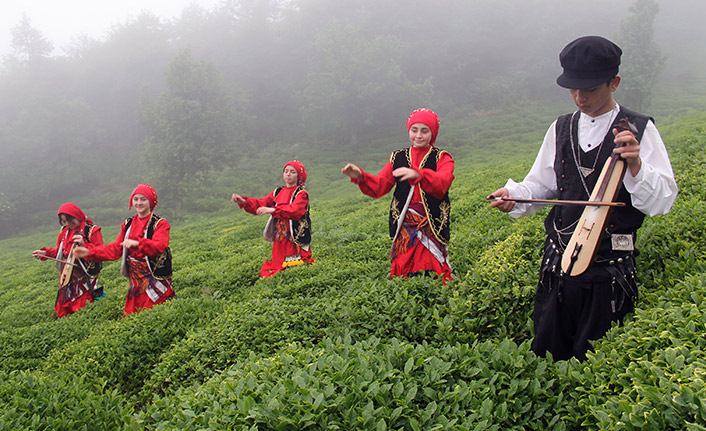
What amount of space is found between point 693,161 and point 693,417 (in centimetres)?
714

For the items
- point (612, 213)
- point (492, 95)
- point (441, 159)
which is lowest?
point (612, 213)

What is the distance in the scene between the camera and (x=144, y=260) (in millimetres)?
6898

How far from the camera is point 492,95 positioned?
48.2 m

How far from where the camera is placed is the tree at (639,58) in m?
33.8

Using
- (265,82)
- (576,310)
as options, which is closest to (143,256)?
(576,310)

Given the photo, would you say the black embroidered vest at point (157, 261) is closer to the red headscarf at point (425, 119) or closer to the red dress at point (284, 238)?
the red dress at point (284, 238)

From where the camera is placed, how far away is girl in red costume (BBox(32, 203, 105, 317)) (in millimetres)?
7980

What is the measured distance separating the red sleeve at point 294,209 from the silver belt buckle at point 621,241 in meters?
4.77

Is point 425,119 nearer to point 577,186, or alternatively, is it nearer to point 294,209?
point 577,186

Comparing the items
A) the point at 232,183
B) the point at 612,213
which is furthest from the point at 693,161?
the point at 232,183

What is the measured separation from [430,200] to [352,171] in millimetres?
1129

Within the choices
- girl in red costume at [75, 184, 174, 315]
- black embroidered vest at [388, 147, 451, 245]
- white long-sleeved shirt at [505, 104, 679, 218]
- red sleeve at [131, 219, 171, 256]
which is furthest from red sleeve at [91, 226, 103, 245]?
white long-sleeved shirt at [505, 104, 679, 218]

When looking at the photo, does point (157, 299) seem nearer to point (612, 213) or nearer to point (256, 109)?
point (612, 213)

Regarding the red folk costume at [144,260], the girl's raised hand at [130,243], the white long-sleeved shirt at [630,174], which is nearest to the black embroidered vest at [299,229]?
the red folk costume at [144,260]
